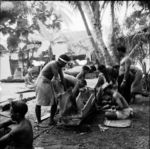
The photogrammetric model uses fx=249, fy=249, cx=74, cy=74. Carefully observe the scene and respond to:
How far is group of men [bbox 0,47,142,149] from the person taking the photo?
110 inches

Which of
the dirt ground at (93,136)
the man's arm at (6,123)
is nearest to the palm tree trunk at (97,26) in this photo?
→ the dirt ground at (93,136)

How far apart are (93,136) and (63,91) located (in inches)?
48.8

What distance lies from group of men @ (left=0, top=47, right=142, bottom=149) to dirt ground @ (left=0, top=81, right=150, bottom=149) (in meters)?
0.40

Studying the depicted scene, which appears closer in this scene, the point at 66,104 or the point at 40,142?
the point at 40,142

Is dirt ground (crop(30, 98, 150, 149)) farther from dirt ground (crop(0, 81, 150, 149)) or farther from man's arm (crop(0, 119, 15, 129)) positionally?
man's arm (crop(0, 119, 15, 129))

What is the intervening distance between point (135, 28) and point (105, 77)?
146 inches

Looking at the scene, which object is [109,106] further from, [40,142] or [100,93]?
A: [40,142]

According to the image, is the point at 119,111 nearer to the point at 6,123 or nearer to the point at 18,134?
the point at 6,123

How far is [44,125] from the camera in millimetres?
5371

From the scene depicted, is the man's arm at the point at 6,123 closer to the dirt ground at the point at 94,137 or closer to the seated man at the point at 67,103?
the dirt ground at the point at 94,137

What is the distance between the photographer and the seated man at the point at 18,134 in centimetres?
271

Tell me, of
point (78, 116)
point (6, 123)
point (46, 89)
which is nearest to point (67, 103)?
point (78, 116)

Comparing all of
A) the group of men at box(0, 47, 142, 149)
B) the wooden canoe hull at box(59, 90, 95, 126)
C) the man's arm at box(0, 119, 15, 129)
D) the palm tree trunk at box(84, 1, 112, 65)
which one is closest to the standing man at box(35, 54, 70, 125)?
the group of men at box(0, 47, 142, 149)

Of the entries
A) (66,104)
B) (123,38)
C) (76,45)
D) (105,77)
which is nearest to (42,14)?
(76,45)
